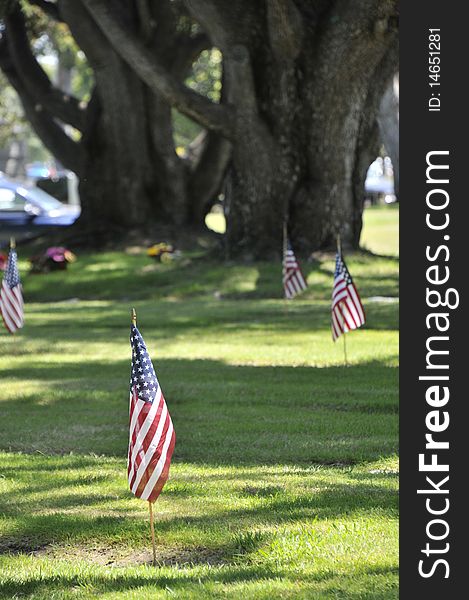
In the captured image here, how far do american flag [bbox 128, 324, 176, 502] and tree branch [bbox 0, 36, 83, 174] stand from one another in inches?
1034

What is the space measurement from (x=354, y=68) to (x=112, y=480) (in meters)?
16.5

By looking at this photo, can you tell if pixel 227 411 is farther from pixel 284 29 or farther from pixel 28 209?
pixel 28 209

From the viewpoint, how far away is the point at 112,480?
10.0 m

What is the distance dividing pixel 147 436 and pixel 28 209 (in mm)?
30131

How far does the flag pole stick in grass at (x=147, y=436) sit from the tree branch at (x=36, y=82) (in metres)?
26.2

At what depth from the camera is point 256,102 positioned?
26.8 m

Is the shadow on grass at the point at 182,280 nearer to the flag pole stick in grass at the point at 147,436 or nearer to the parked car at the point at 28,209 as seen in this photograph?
the parked car at the point at 28,209

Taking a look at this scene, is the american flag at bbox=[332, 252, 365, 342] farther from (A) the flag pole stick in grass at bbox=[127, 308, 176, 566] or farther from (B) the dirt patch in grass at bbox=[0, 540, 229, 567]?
(A) the flag pole stick in grass at bbox=[127, 308, 176, 566]

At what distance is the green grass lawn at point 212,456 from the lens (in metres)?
7.61

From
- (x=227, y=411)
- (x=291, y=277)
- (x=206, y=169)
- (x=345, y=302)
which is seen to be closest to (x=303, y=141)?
(x=291, y=277)

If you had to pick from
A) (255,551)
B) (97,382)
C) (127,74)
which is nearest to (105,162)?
(127,74)

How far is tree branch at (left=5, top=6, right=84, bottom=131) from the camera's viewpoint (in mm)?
33750

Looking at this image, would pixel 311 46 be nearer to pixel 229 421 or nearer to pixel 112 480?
pixel 229 421

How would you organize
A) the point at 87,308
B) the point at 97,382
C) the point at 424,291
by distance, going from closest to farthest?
the point at 424,291
the point at 97,382
the point at 87,308
